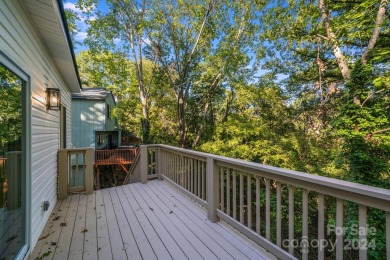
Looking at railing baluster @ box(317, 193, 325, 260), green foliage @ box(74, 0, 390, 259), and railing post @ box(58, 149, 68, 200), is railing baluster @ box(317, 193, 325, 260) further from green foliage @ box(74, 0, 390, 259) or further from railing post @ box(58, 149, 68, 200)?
green foliage @ box(74, 0, 390, 259)

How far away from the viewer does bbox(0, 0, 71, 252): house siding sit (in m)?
1.82

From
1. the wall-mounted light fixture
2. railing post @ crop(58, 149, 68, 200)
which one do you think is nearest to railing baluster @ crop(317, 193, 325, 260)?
the wall-mounted light fixture

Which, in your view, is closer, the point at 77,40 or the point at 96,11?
the point at 96,11

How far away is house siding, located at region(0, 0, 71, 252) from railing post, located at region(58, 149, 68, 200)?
1.73 ft

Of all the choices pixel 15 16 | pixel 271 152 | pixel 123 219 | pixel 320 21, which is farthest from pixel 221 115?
pixel 15 16

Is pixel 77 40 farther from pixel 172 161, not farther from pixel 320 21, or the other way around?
pixel 320 21

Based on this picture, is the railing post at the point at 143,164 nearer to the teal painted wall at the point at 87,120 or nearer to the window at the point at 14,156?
the window at the point at 14,156

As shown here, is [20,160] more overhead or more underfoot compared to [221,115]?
more underfoot

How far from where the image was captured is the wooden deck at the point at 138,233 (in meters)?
2.11

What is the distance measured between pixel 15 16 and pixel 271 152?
355 inches

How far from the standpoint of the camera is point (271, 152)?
29.7ft

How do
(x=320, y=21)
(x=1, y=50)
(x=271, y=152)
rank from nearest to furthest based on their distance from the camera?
(x=1, y=50) < (x=320, y=21) < (x=271, y=152)

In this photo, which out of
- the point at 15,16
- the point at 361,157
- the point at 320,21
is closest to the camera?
the point at 15,16

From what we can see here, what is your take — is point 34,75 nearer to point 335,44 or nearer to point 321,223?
point 321,223
